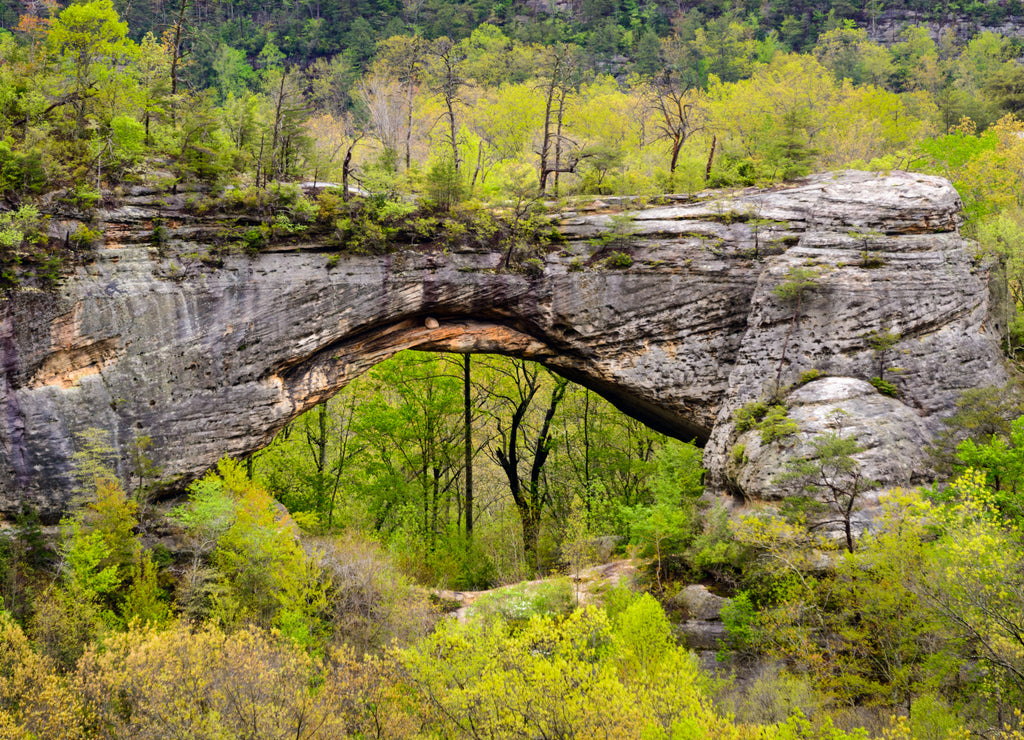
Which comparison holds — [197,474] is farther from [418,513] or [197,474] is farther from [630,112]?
[630,112]

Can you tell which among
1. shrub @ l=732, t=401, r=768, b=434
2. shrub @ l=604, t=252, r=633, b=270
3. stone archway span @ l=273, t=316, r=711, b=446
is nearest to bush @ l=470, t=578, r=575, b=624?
shrub @ l=732, t=401, r=768, b=434

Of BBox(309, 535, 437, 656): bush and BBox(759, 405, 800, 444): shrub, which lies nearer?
BBox(309, 535, 437, 656): bush

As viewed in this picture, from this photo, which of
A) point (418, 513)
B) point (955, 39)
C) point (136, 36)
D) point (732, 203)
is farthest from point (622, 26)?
point (418, 513)

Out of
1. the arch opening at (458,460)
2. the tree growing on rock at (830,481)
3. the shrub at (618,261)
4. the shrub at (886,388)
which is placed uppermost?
the shrub at (618,261)

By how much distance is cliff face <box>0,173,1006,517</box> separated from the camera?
1630 cm

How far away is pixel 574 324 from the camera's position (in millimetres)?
19859

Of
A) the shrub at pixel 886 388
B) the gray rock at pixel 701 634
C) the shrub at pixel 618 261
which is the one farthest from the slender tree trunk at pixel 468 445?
the shrub at pixel 886 388

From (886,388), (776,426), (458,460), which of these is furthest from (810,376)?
(458,460)

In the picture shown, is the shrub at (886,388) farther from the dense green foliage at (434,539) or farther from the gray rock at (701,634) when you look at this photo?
the gray rock at (701,634)

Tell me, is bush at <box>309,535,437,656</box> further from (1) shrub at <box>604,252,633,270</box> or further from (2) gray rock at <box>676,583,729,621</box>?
(1) shrub at <box>604,252,633,270</box>

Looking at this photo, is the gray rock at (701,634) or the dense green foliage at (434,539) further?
the gray rock at (701,634)

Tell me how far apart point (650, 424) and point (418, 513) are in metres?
8.41

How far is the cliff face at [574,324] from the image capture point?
1630 cm

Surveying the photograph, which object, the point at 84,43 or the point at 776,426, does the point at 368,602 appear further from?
the point at 84,43
